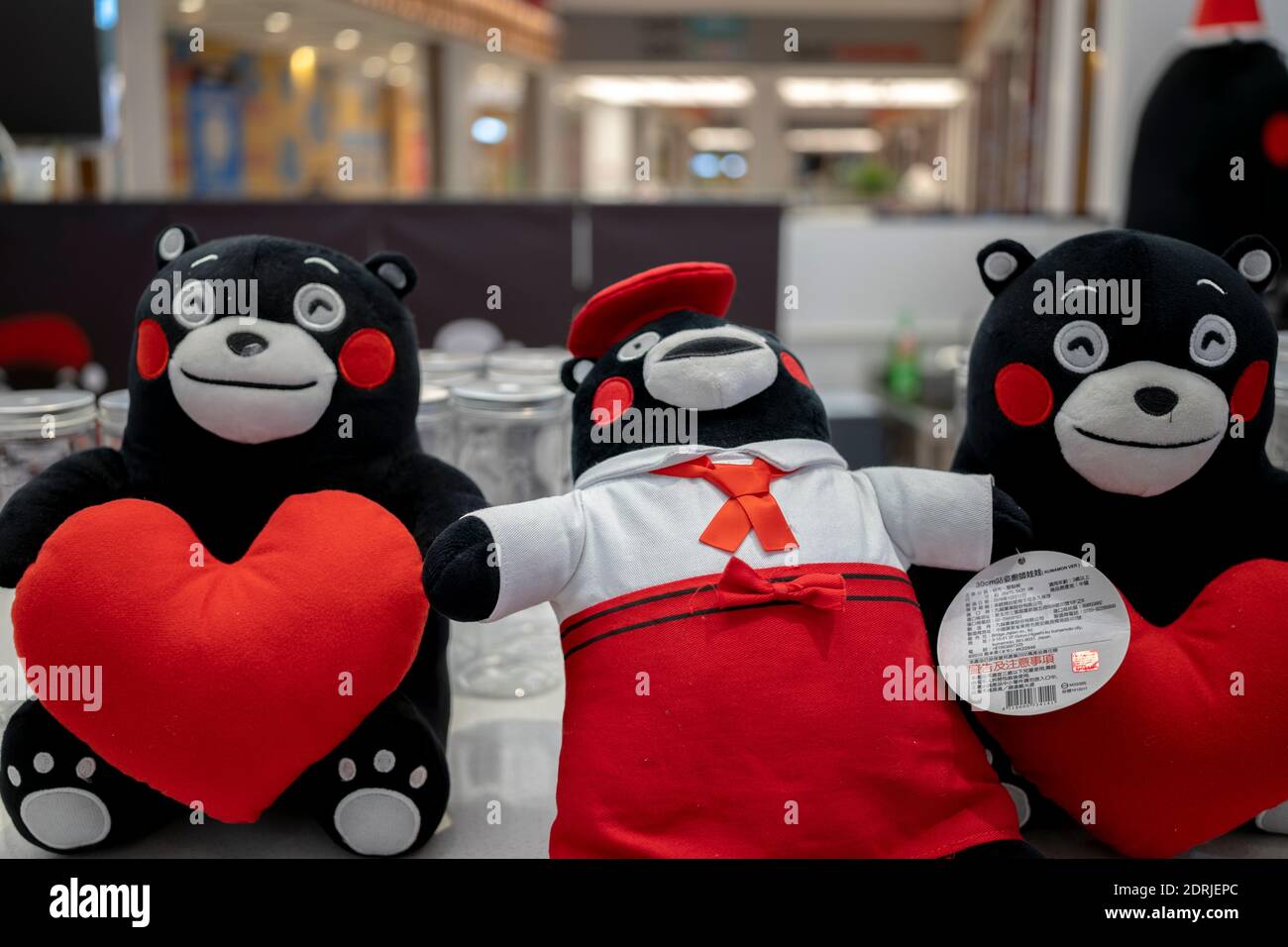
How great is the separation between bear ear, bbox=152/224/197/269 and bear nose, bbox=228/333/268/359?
0.41 feet

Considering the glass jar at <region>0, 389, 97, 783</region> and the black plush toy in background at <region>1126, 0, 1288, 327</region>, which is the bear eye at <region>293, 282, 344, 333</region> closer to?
the glass jar at <region>0, 389, 97, 783</region>

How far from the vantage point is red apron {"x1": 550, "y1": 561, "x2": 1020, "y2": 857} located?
693mm

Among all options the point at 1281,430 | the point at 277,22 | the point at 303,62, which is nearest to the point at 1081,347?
the point at 1281,430

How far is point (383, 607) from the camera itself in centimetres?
75

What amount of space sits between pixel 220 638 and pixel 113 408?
0.38 m

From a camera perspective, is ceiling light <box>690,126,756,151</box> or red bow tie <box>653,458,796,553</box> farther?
ceiling light <box>690,126,756,151</box>

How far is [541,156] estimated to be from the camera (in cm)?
942

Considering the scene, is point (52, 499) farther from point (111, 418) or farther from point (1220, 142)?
point (1220, 142)

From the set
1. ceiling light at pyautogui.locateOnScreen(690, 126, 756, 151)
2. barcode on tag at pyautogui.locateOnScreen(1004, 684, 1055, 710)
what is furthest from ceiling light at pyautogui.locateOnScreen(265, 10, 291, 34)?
ceiling light at pyautogui.locateOnScreen(690, 126, 756, 151)

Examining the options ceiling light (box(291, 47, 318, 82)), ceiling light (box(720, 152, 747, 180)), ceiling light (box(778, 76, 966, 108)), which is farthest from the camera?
ceiling light (box(720, 152, 747, 180))

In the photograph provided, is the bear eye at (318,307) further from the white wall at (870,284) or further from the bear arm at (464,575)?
the white wall at (870,284)

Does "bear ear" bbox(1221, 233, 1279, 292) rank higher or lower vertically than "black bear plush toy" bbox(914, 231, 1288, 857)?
higher
